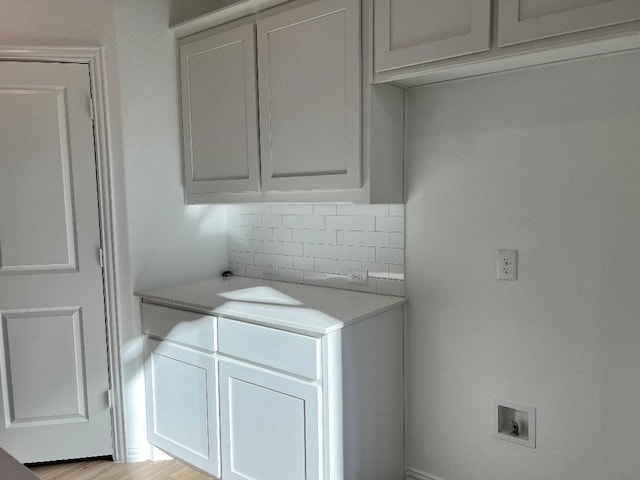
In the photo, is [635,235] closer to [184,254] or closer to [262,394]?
[262,394]

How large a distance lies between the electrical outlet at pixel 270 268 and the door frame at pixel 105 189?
781 mm

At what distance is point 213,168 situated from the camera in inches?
103

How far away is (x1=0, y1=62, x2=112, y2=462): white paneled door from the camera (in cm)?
251

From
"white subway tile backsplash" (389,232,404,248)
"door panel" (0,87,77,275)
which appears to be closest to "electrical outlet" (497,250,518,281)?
"white subway tile backsplash" (389,232,404,248)

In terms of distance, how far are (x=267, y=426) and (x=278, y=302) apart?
52 cm

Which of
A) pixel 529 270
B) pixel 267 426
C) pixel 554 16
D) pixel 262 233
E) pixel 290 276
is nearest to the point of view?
pixel 554 16

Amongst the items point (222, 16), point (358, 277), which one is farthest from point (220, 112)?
point (358, 277)

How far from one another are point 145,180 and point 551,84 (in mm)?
1939

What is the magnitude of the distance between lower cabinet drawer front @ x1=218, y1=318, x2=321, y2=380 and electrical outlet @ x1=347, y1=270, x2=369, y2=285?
23.0 inches

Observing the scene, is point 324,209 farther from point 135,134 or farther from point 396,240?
point 135,134

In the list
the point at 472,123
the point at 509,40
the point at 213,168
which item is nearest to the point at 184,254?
the point at 213,168

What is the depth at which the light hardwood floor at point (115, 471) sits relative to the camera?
2584 millimetres

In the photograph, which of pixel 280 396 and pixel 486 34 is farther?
pixel 280 396

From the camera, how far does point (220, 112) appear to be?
2545 mm
